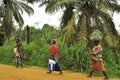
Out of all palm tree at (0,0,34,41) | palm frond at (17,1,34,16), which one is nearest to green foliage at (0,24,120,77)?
palm tree at (0,0,34,41)

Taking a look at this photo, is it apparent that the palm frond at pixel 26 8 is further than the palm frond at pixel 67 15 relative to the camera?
Yes

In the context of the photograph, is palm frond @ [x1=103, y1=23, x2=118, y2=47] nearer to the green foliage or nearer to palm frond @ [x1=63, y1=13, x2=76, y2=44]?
the green foliage

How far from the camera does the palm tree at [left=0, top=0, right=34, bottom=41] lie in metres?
27.5

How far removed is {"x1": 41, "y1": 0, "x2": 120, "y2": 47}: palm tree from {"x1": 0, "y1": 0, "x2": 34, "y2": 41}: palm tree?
8.76 meters

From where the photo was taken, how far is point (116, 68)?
55.4ft

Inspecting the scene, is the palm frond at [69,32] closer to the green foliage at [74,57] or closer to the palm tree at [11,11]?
the green foliage at [74,57]

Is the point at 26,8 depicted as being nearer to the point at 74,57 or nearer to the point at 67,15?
the point at 67,15

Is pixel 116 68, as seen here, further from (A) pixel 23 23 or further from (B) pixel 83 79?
(A) pixel 23 23

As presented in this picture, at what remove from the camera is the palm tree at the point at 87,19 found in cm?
1820

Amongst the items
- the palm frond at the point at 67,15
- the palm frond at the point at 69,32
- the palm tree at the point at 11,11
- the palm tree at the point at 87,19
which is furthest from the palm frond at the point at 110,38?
the palm tree at the point at 11,11

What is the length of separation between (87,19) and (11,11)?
10.7 m

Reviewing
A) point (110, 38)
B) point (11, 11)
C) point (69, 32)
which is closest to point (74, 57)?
point (69, 32)

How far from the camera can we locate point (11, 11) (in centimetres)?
2809

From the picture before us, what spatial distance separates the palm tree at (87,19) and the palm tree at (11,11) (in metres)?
8.76
